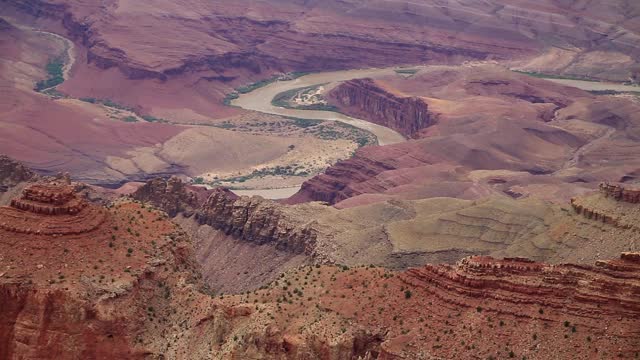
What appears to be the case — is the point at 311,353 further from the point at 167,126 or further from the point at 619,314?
the point at 167,126

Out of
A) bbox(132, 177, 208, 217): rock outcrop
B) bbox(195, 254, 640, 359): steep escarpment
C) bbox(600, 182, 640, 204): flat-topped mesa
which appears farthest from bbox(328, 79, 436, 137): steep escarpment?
bbox(195, 254, 640, 359): steep escarpment

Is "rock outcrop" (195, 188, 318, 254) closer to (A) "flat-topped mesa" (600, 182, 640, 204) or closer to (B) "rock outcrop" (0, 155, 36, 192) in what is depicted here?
(B) "rock outcrop" (0, 155, 36, 192)

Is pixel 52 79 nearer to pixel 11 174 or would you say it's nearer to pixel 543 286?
pixel 11 174

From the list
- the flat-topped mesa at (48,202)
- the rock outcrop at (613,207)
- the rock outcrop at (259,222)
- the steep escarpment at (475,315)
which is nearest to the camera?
the steep escarpment at (475,315)

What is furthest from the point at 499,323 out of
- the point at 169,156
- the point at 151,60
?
the point at 151,60

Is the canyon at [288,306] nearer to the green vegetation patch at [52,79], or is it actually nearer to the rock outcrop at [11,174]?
the rock outcrop at [11,174]

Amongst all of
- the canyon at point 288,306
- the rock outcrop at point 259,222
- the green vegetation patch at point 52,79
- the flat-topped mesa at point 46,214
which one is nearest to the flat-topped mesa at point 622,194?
the rock outcrop at point 259,222

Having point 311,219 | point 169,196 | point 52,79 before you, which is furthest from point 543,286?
point 52,79
